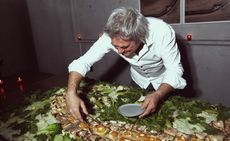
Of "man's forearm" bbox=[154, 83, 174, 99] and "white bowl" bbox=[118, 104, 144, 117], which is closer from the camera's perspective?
"white bowl" bbox=[118, 104, 144, 117]

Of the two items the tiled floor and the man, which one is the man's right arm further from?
the tiled floor

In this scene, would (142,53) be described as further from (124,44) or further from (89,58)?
(89,58)

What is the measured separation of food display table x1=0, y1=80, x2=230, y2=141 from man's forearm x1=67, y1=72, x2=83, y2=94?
169mm

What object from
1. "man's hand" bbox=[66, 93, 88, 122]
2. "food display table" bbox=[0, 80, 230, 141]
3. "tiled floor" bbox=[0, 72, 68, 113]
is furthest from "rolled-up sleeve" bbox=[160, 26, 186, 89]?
"tiled floor" bbox=[0, 72, 68, 113]

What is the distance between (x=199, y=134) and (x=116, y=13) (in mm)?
1188

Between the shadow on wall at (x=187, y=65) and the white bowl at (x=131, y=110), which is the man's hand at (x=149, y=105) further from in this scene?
the shadow on wall at (x=187, y=65)

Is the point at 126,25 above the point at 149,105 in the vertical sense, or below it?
above

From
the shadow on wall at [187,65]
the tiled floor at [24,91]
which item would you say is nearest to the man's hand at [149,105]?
the tiled floor at [24,91]

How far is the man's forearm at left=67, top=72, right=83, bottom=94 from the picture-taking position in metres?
2.05

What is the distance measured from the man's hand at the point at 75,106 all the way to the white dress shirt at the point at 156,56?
1.37 ft

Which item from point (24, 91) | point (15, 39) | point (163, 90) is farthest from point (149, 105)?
point (15, 39)

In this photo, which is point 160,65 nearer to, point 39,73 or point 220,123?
point 220,123

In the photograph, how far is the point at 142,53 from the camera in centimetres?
236

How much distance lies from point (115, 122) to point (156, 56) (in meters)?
1.04
